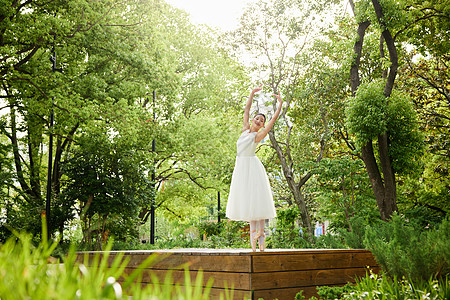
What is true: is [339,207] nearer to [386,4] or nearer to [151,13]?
[386,4]

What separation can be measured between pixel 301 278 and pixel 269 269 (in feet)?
2.37

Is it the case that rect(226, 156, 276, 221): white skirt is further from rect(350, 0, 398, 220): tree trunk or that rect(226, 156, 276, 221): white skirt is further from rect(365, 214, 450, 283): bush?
rect(350, 0, 398, 220): tree trunk

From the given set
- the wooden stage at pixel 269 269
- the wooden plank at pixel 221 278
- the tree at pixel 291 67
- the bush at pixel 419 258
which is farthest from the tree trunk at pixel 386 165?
the wooden plank at pixel 221 278

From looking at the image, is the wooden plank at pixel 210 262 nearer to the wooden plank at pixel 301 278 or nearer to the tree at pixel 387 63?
the wooden plank at pixel 301 278

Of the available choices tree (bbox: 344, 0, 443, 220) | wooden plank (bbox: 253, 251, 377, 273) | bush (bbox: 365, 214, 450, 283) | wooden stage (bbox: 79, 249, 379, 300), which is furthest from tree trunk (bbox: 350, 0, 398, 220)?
bush (bbox: 365, 214, 450, 283)

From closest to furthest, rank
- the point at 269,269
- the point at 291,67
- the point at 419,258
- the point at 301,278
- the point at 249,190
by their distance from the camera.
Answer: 1. the point at 419,258
2. the point at 269,269
3. the point at 301,278
4. the point at 249,190
5. the point at 291,67

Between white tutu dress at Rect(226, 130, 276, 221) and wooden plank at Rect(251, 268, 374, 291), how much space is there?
2.83ft

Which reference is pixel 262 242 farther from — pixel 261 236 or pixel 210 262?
pixel 210 262

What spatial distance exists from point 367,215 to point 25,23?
39.0 feet

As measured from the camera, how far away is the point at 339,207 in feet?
46.6

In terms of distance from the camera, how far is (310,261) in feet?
20.2

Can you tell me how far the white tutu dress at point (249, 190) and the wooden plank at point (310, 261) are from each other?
A: 0.68 meters

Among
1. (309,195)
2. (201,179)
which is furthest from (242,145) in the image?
(201,179)

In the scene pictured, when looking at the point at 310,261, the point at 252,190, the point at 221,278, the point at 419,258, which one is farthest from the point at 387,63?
the point at 221,278
